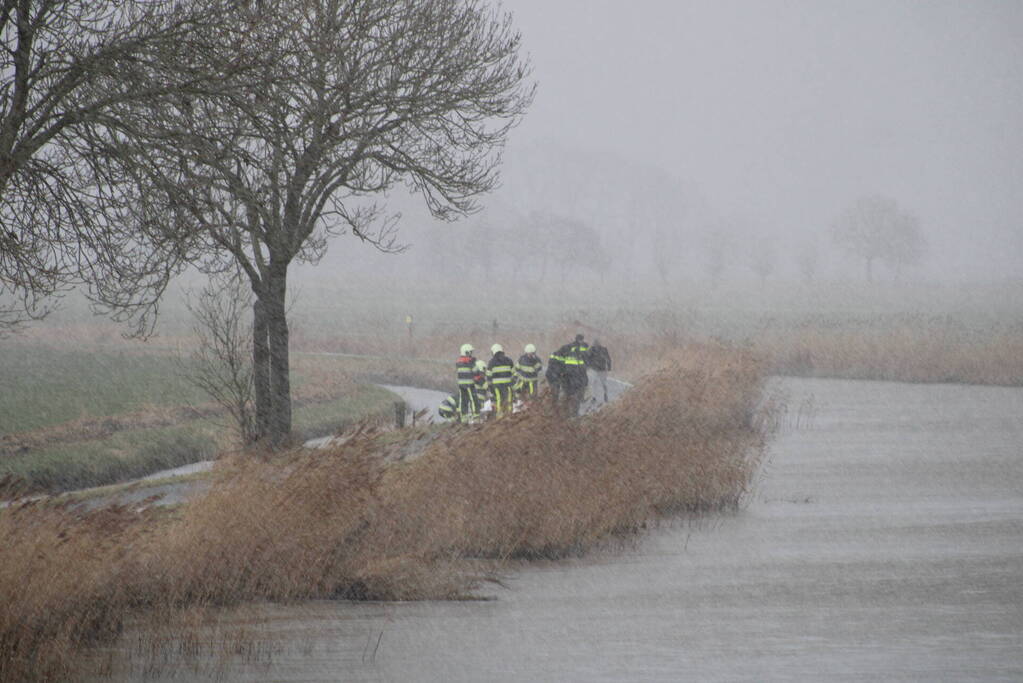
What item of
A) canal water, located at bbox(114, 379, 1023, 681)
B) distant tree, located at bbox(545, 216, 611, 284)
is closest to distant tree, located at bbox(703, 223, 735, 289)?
distant tree, located at bbox(545, 216, 611, 284)

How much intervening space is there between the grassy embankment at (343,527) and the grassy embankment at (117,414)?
11.3 ft

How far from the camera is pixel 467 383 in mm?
24906

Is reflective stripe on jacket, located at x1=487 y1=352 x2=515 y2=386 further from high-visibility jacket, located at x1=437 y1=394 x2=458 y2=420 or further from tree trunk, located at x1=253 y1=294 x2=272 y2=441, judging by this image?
tree trunk, located at x1=253 y1=294 x2=272 y2=441

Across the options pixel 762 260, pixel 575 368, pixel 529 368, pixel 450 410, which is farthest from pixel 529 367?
pixel 762 260

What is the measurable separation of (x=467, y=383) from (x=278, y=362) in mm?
4942

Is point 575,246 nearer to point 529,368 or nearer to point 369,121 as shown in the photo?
point 529,368

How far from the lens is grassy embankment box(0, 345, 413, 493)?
73.2 ft

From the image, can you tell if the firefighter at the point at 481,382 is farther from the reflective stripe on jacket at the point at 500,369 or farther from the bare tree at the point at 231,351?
the bare tree at the point at 231,351

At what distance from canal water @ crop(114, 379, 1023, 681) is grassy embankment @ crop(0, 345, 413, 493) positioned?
5.14m

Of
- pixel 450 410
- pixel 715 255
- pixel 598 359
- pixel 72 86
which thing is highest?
pixel 715 255

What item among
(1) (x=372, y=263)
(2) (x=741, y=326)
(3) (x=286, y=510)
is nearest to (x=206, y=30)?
(3) (x=286, y=510)

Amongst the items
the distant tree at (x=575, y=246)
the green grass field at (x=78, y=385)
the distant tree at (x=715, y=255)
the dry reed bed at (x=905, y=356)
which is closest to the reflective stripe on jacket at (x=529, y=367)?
the green grass field at (x=78, y=385)

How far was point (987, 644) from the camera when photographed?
11.6 m

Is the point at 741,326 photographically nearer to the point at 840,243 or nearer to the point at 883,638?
the point at 883,638
